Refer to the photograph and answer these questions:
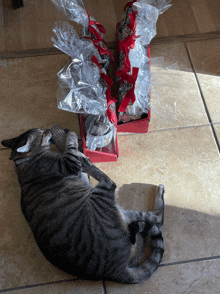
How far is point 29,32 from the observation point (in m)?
2.09

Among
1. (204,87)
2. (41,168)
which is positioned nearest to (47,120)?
(41,168)

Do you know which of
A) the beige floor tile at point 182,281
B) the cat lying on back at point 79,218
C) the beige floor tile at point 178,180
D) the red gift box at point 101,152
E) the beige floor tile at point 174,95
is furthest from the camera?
the beige floor tile at point 174,95

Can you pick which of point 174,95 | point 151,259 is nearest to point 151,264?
point 151,259

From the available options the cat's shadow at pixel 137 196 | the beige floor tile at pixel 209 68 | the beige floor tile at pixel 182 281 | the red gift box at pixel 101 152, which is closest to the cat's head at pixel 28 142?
the red gift box at pixel 101 152

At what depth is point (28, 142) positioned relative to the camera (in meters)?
1.45

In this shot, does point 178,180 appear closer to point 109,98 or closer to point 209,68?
point 109,98

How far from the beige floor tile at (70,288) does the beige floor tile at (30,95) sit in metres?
0.85

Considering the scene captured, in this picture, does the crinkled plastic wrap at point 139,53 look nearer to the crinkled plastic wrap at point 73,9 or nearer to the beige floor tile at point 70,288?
the crinkled plastic wrap at point 73,9

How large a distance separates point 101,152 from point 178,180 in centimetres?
46

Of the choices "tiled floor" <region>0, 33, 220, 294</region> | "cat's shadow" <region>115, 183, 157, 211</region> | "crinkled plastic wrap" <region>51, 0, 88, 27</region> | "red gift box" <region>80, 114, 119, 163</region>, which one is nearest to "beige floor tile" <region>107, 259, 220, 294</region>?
"tiled floor" <region>0, 33, 220, 294</region>

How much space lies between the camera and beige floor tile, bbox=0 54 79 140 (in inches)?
69.5

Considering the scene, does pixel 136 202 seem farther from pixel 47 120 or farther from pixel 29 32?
pixel 29 32

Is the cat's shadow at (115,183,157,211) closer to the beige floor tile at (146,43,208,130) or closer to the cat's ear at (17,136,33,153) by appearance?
the beige floor tile at (146,43,208,130)

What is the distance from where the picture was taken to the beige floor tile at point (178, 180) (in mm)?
1434
